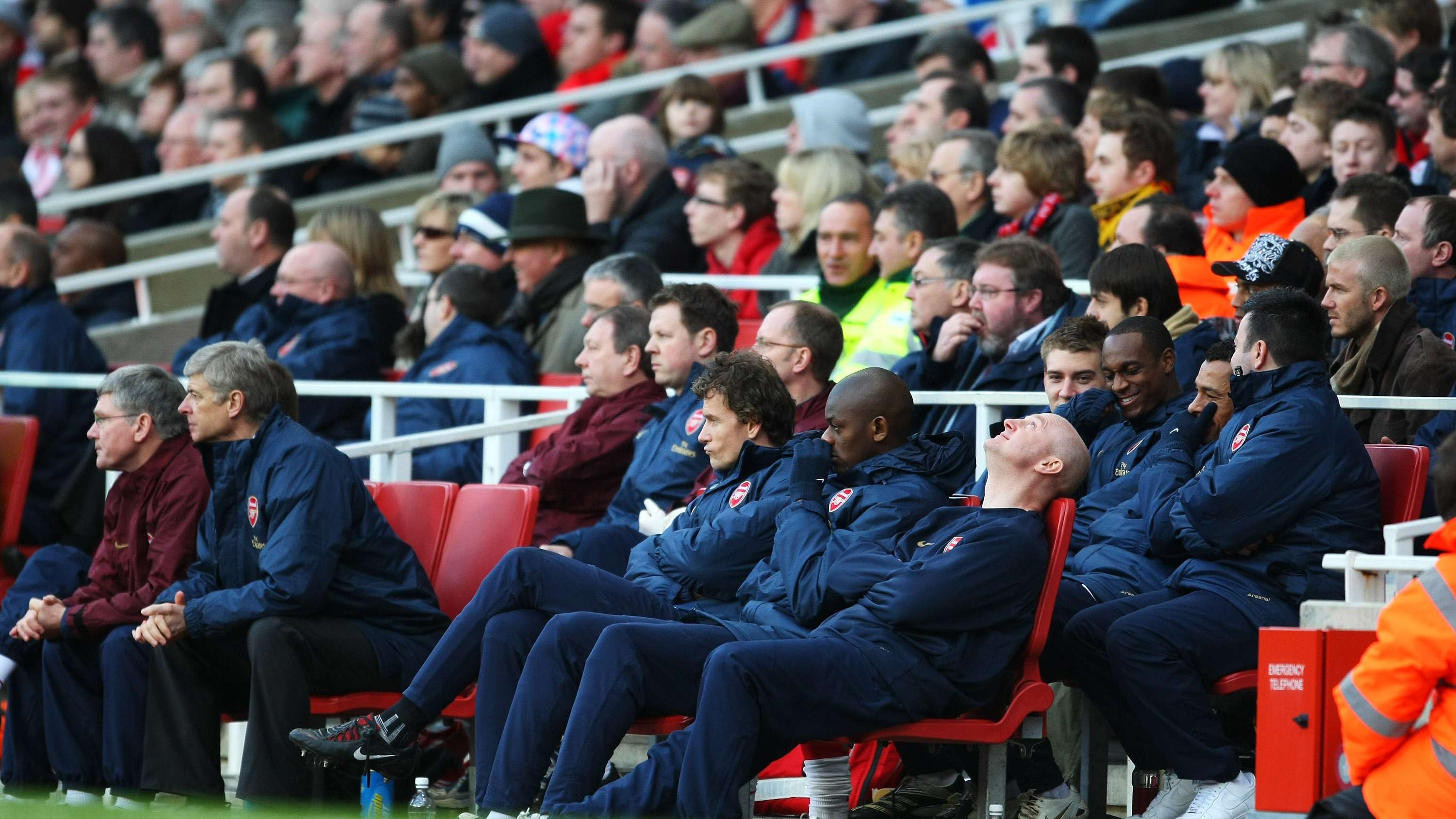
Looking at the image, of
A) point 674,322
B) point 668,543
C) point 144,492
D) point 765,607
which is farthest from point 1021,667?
point 144,492

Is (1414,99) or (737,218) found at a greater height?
(1414,99)

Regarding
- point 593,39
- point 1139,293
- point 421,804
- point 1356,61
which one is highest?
point 593,39

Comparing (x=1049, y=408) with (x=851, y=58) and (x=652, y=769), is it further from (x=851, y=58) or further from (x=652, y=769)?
(x=851, y=58)

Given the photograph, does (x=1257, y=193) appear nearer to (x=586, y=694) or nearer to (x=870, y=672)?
(x=870, y=672)

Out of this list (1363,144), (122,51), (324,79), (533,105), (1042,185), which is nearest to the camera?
(1363,144)

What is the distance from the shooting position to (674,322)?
24.1 feet

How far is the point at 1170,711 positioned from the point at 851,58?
8.69 meters

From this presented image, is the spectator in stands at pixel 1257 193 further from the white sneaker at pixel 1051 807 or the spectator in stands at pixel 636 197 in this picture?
the spectator in stands at pixel 636 197

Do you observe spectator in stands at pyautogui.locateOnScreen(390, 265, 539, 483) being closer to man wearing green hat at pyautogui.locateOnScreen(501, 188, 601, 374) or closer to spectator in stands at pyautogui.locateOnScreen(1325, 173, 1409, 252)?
man wearing green hat at pyautogui.locateOnScreen(501, 188, 601, 374)

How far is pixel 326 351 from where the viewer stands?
29.0 feet

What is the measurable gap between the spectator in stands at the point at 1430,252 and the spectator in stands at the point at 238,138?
7.81m

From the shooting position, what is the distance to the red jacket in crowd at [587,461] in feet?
24.3

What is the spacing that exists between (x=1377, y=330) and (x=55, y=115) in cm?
1045

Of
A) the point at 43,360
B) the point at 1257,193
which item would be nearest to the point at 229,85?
the point at 43,360
